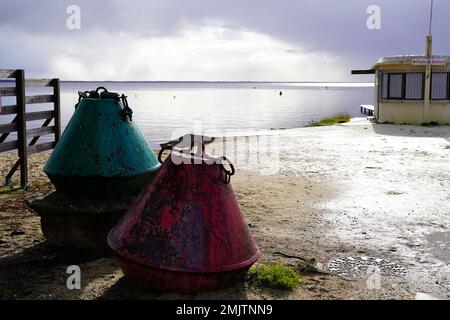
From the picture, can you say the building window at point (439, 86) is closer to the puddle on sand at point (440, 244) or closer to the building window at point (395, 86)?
the building window at point (395, 86)

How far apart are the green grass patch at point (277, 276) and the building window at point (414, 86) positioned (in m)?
20.2

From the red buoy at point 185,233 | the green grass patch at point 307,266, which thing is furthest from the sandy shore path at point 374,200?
the red buoy at point 185,233

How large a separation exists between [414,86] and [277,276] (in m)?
20.6

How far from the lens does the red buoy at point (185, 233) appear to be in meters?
4.31

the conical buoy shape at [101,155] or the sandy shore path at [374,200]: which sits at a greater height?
the conical buoy shape at [101,155]

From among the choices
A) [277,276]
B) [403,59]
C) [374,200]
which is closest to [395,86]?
[403,59]

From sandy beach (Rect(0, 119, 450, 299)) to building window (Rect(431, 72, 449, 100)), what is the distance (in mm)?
9681

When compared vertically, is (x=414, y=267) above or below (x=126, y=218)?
below

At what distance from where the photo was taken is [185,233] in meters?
4.33

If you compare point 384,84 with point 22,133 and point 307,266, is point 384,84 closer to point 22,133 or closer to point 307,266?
point 22,133

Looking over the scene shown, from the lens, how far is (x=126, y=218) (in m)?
4.67

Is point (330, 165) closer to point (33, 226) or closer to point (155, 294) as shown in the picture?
point (33, 226)
